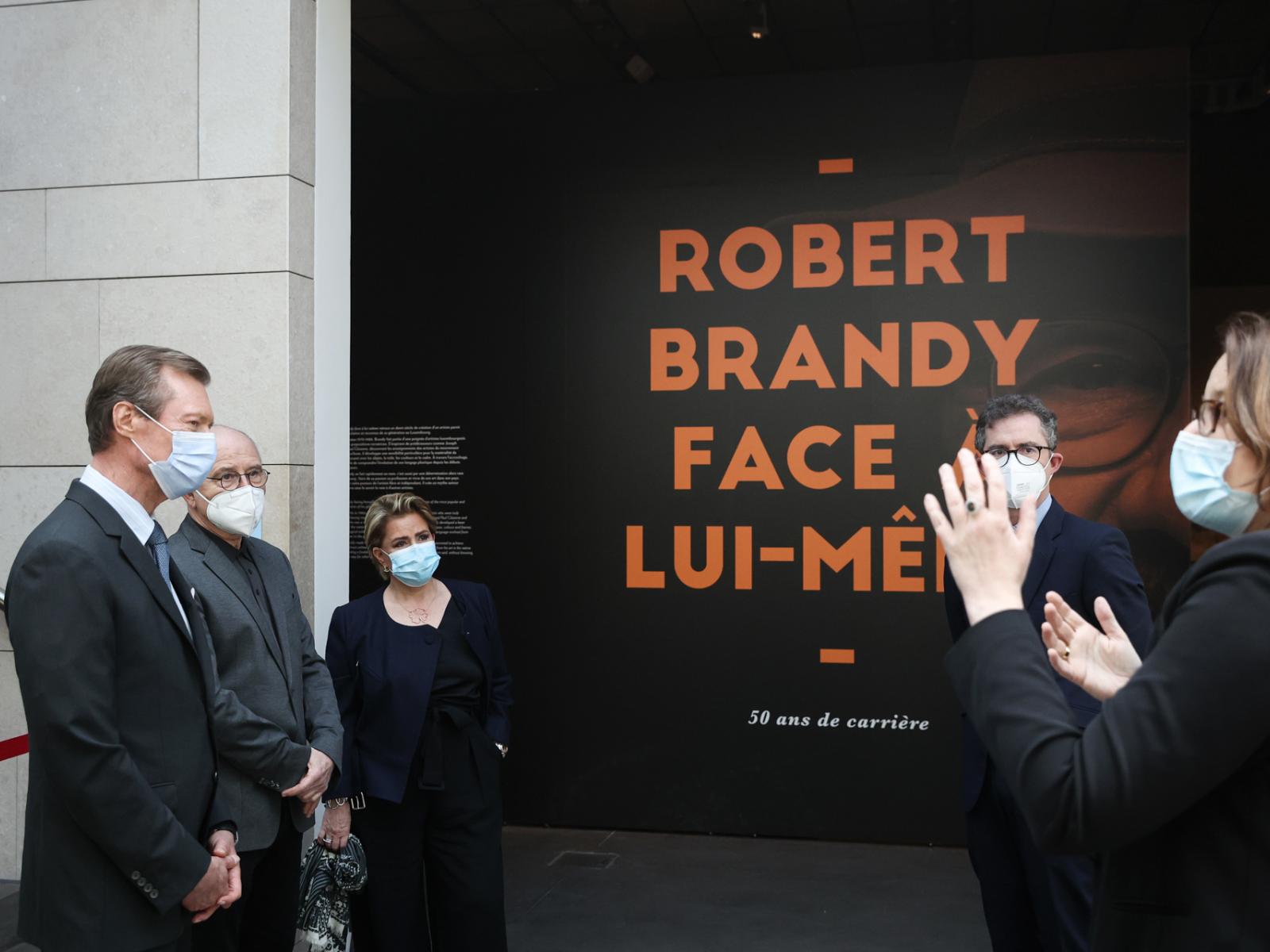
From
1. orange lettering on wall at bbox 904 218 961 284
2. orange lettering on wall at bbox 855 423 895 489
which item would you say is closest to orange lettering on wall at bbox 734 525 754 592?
orange lettering on wall at bbox 855 423 895 489

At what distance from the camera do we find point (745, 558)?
6035mm

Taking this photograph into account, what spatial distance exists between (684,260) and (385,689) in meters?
3.21

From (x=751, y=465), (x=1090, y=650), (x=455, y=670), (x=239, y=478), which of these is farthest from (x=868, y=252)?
(x=1090, y=650)

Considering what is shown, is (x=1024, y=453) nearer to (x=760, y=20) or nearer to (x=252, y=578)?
(x=252, y=578)

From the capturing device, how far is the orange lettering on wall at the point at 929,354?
5.80 m

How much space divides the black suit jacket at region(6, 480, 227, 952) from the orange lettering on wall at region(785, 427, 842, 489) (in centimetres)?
397

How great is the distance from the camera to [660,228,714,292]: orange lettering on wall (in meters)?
6.12

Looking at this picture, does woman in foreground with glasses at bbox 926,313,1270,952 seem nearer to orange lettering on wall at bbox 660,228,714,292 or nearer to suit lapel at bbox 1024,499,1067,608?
suit lapel at bbox 1024,499,1067,608

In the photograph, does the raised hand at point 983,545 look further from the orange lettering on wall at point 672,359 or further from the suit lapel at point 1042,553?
the orange lettering on wall at point 672,359

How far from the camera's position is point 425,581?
3852mm

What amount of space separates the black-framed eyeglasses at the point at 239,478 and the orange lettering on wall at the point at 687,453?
3.10m

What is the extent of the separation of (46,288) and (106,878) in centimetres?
286

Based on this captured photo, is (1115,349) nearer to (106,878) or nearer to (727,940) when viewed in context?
(727,940)

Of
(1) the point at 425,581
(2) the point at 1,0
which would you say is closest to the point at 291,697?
(1) the point at 425,581
